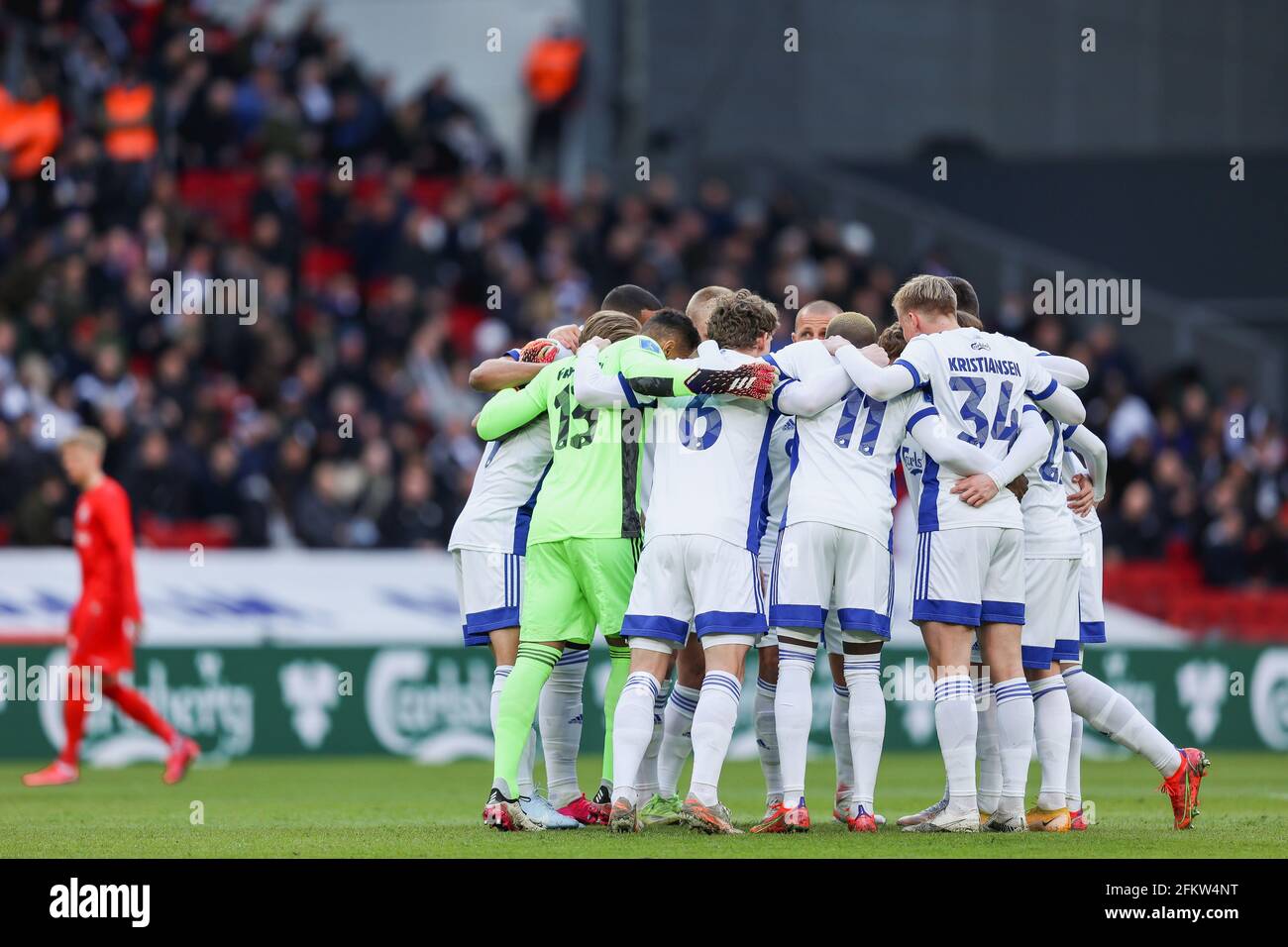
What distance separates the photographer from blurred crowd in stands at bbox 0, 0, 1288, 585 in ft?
67.4

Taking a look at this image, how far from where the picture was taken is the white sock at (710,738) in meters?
9.61

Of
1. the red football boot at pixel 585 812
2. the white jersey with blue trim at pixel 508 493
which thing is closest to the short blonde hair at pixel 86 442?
the white jersey with blue trim at pixel 508 493

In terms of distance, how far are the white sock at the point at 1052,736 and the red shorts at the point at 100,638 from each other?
7652mm

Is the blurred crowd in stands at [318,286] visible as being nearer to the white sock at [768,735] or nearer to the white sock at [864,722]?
the white sock at [768,735]

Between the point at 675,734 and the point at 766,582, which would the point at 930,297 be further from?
the point at 675,734

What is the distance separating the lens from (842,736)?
10906mm

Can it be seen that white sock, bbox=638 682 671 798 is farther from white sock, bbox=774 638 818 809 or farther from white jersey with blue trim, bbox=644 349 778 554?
white jersey with blue trim, bbox=644 349 778 554

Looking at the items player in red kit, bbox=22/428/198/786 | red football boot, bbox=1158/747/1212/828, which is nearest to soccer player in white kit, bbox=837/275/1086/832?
red football boot, bbox=1158/747/1212/828

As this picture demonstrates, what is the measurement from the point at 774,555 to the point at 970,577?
1.14 meters

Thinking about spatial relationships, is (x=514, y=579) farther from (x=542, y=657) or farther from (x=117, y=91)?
(x=117, y=91)

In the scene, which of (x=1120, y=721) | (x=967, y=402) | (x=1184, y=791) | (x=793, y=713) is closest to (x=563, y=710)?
(x=793, y=713)

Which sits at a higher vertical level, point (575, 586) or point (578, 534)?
point (578, 534)
